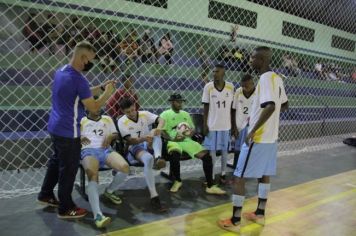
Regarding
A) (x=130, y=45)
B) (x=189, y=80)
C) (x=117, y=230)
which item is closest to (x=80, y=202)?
(x=117, y=230)

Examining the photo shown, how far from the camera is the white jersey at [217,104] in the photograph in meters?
4.52

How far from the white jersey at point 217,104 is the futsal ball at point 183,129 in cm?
34

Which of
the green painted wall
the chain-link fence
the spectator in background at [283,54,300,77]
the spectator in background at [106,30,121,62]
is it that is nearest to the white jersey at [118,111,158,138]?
the chain-link fence

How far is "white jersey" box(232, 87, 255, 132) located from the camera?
4648 millimetres

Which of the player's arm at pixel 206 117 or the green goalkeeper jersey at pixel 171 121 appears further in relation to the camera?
the player's arm at pixel 206 117

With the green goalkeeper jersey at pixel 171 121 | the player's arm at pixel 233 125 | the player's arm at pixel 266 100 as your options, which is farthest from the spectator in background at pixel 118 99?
the player's arm at pixel 266 100

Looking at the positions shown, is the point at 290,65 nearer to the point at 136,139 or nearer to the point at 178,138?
the point at 178,138

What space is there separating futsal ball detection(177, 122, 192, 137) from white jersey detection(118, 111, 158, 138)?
426 mm

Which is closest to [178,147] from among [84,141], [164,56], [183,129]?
[183,129]

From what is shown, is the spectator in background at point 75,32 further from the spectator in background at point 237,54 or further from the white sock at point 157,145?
the spectator in background at point 237,54

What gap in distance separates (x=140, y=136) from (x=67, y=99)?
1.22 metres

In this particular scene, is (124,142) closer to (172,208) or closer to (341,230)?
(172,208)

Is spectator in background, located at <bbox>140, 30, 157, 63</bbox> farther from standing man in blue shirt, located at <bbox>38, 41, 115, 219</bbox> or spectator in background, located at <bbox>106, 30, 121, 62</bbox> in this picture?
standing man in blue shirt, located at <bbox>38, 41, 115, 219</bbox>

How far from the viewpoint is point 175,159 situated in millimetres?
4176
